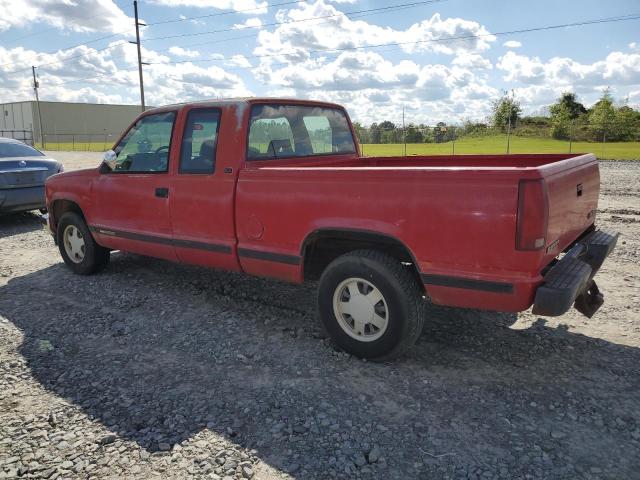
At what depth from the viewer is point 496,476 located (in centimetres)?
261

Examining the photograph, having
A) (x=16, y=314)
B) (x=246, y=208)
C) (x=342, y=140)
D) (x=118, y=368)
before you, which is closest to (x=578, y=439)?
(x=246, y=208)

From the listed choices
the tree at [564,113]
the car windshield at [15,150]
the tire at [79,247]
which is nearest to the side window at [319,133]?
the tire at [79,247]

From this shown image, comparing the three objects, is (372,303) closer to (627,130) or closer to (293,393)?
(293,393)

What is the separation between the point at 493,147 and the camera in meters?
34.9

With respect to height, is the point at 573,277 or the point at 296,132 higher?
the point at 296,132

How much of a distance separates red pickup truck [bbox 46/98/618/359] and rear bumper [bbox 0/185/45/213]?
13.2 feet

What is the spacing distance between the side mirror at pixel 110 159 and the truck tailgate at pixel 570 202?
4.32 m

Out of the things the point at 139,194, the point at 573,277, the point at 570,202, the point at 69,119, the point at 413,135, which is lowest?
the point at 573,277

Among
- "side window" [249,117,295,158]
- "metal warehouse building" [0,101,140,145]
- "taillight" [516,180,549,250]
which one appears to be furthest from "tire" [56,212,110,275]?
"metal warehouse building" [0,101,140,145]

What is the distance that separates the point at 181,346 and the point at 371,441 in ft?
6.44

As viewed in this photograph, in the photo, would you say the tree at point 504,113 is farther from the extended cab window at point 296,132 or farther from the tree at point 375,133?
the extended cab window at point 296,132

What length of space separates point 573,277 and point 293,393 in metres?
1.98

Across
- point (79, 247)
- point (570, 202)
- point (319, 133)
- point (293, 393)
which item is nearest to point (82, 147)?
point (79, 247)

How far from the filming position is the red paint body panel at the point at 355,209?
310 cm
